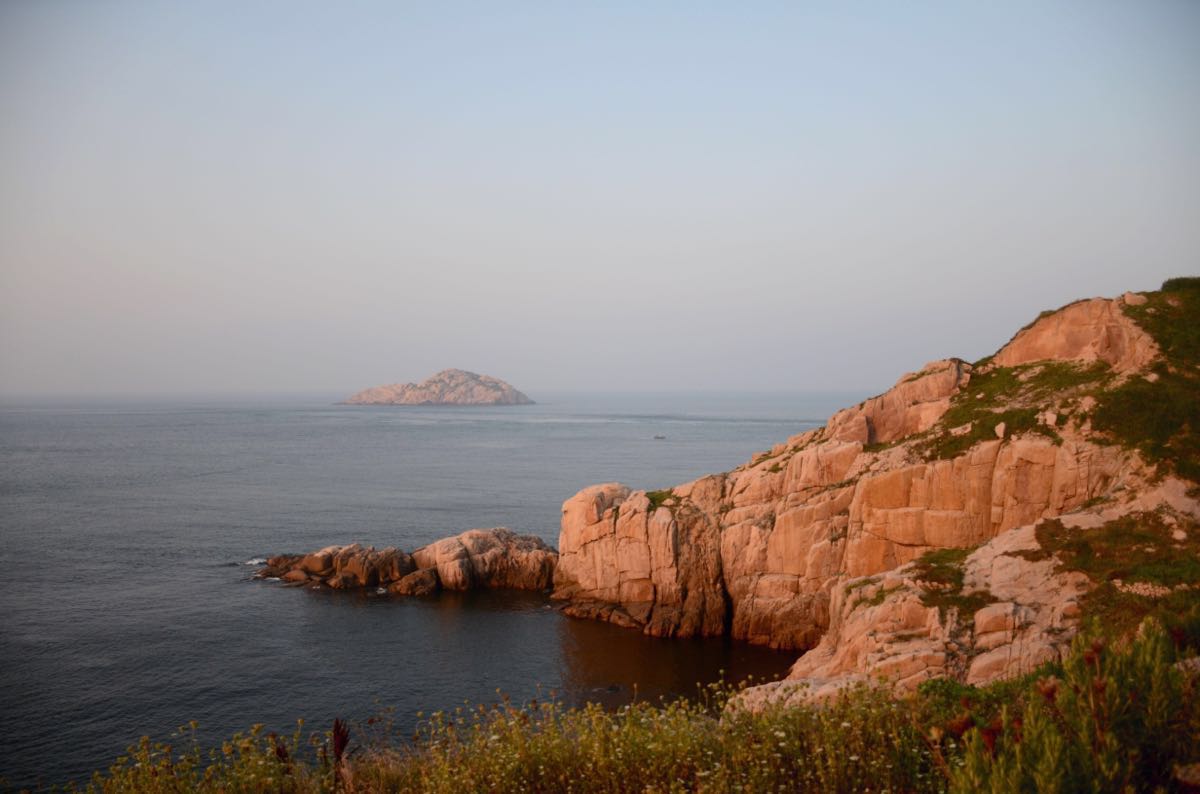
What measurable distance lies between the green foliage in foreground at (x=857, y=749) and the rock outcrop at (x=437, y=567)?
43.3 metres

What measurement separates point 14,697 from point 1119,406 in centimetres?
5551

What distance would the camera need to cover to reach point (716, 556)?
48.9 meters

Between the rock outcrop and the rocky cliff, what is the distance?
3930mm

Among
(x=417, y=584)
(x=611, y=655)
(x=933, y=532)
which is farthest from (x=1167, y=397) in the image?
(x=417, y=584)

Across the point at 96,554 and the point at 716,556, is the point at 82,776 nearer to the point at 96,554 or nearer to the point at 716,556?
the point at 716,556

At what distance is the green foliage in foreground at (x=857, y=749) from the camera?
7.86 metres

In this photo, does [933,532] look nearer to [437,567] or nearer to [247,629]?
[437,567]

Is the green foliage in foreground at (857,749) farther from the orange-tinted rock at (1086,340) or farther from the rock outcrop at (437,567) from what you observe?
the rock outcrop at (437,567)

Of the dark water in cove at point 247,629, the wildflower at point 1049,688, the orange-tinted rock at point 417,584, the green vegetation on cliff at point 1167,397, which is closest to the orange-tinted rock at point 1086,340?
the green vegetation on cliff at point 1167,397

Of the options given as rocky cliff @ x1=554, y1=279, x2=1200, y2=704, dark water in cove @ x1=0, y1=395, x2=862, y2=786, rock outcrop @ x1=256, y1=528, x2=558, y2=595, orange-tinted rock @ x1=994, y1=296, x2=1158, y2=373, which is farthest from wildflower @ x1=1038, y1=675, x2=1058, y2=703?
rock outcrop @ x1=256, y1=528, x2=558, y2=595

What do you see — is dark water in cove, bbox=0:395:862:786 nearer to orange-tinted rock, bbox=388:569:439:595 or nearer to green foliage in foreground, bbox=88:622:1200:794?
orange-tinted rock, bbox=388:569:439:595

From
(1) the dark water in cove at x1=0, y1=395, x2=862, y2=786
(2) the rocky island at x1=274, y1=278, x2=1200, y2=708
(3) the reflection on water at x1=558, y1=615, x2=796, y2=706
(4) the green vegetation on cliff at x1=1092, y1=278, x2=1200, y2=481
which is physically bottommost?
(3) the reflection on water at x1=558, y1=615, x2=796, y2=706

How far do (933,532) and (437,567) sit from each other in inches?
1426

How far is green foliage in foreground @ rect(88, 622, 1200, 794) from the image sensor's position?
786 cm
